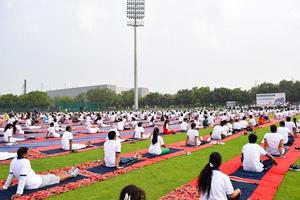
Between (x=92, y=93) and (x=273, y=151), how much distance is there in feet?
287

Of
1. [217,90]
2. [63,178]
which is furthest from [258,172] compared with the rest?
[217,90]

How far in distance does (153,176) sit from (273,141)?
4378 mm

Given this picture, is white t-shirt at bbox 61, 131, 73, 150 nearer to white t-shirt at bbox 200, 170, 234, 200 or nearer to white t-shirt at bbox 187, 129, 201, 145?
white t-shirt at bbox 187, 129, 201, 145

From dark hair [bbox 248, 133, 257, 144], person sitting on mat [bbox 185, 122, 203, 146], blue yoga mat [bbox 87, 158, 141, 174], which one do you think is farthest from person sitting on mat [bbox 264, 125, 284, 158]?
blue yoga mat [bbox 87, 158, 141, 174]

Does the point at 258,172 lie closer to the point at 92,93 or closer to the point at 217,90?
the point at 217,90

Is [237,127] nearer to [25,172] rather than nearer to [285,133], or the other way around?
[285,133]

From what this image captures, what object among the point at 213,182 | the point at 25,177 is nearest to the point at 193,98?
the point at 25,177

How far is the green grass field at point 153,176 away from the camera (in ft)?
22.1

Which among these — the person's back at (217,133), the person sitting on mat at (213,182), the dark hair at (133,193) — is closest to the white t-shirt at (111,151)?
the person sitting on mat at (213,182)

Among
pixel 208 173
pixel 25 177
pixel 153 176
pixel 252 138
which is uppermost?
pixel 252 138

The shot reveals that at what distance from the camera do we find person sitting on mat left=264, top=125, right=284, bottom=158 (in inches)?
401

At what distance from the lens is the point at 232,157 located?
1078 cm

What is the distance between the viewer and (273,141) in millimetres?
10312

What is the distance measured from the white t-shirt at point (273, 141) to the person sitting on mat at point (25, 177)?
6.30m
